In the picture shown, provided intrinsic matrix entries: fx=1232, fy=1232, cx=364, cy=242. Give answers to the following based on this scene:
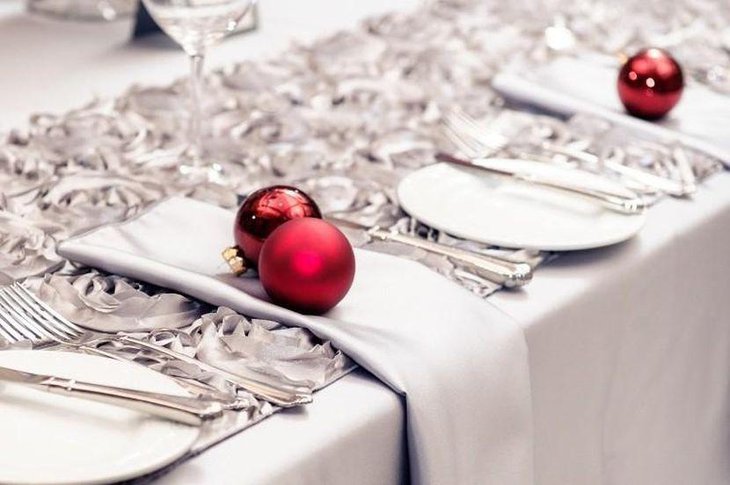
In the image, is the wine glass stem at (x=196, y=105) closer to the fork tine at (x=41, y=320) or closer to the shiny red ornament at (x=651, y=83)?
the fork tine at (x=41, y=320)

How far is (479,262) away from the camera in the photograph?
0.90 metres

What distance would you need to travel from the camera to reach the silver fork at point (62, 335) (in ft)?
2.35

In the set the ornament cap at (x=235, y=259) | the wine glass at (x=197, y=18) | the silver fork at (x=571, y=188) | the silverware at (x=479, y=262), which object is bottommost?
Result: the silverware at (x=479, y=262)

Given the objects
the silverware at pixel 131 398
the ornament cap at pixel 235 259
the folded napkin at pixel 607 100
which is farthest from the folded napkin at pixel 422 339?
the folded napkin at pixel 607 100

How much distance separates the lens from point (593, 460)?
96 cm

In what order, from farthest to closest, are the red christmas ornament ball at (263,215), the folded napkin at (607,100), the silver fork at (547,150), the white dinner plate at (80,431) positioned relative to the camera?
the folded napkin at (607,100) → the silver fork at (547,150) → the red christmas ornament ball at (263,215) → the white dinner plate at (80,431)

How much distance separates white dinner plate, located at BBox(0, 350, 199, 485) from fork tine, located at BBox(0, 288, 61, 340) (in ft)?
0.19

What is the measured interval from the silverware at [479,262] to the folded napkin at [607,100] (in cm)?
35

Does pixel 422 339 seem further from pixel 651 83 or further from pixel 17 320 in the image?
pixel 651 83

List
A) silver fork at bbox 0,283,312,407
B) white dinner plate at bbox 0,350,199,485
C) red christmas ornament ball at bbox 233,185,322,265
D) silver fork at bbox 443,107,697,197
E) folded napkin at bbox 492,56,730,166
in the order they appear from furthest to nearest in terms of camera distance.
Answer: folded napkin at bbox 492,56,730,166 → silver fork at bbox 443,107,697,197 → red christmas ornament ball at bbox 233,185,322,265 → silver fork at bbox 0,283,312,407 → white dinner plate at bbox 0,350,199,485

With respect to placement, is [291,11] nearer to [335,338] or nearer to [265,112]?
[265,112]

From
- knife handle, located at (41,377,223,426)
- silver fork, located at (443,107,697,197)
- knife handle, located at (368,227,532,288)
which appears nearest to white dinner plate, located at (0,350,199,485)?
knife handle, located at (41,377,223,426)

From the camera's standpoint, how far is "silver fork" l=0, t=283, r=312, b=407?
2.35 feet

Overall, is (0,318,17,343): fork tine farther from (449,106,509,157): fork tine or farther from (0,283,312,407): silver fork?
(449,106,509,157): fork tine
